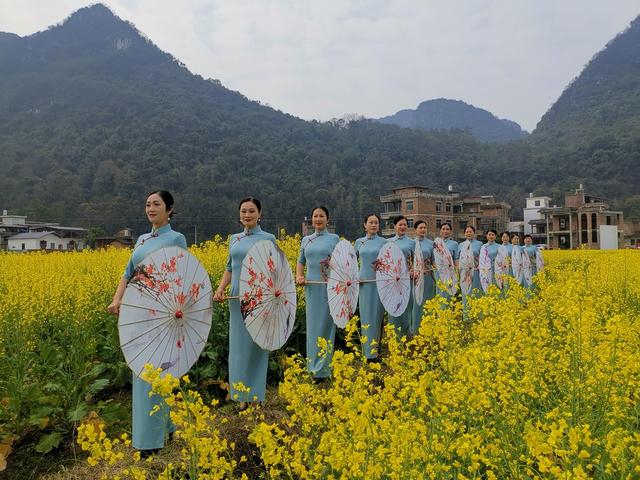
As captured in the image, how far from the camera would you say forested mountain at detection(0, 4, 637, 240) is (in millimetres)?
48531

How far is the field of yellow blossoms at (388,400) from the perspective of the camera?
201 centimetres

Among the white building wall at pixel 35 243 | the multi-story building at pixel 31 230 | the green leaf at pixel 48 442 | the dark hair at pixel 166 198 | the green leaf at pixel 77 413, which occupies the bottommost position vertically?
the green leaf at pixel 48 442

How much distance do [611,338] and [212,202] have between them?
4422 cm

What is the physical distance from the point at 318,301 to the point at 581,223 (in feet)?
171

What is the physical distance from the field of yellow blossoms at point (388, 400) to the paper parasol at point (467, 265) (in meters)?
3.25

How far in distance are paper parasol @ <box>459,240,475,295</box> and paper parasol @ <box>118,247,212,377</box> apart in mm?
6843

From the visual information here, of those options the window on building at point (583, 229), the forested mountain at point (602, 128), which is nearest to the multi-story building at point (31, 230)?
the window on building at point (583, 229)

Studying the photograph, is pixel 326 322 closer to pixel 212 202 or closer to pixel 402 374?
pixel 402 374

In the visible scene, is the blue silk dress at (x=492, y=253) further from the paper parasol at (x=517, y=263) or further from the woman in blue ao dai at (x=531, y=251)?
the woman in blue ao dai at (x=531, y=251)

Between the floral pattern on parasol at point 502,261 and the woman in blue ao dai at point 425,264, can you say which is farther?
the floral pattern on parasol at point 502,261

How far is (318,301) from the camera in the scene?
585cm

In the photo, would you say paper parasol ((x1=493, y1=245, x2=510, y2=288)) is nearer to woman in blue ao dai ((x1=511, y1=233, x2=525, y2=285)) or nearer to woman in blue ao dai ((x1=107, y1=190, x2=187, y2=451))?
woman in blue ao dai ((x1=511, y1=233, x2=525, y2=285))

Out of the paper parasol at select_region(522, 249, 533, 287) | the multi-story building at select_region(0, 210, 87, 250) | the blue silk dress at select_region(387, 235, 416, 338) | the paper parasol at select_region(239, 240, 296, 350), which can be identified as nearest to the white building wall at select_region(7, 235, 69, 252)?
the multi-story building at select_region(0, 210, 87, 250)

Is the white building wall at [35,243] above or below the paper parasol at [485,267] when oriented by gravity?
above
